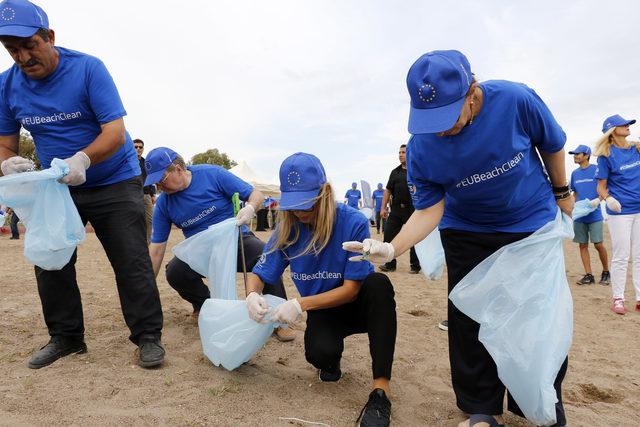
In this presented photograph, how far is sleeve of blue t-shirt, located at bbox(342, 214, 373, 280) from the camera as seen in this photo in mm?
2039

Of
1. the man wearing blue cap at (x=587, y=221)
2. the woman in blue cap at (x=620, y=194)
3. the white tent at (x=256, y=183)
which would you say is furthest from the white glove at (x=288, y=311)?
the white tent at (x=256, y=183)

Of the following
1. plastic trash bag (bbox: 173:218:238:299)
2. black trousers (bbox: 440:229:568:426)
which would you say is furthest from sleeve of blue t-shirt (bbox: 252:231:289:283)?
black trousers (bbox: 440:229:568:426)

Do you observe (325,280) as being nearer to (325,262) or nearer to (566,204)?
(325,262)

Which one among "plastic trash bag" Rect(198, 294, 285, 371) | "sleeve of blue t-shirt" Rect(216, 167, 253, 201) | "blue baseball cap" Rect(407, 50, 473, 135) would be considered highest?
"blue baseball cap" Rect(407, 50, 473, 135)

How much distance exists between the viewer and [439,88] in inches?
59.3

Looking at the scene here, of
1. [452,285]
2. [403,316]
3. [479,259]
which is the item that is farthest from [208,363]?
[403,316]

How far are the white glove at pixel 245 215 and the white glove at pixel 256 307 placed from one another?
70cm

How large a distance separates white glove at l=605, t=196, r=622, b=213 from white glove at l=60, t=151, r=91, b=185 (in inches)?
157

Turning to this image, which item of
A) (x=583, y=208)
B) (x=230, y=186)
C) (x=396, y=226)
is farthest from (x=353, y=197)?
(x=230, y=186)

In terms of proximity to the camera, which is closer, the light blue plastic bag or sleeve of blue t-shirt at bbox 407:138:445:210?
sleeve of blue t-shirt at bbox 407:138:445:210

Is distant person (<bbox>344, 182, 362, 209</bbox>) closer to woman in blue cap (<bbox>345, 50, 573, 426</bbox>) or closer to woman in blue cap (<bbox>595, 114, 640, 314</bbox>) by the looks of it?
woman in blue cap (<bbox>595, 114, 640, 314</bbox>)

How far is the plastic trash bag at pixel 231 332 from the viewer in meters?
2.15

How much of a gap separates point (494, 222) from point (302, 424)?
1.09m

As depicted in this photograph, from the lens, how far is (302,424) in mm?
1838
